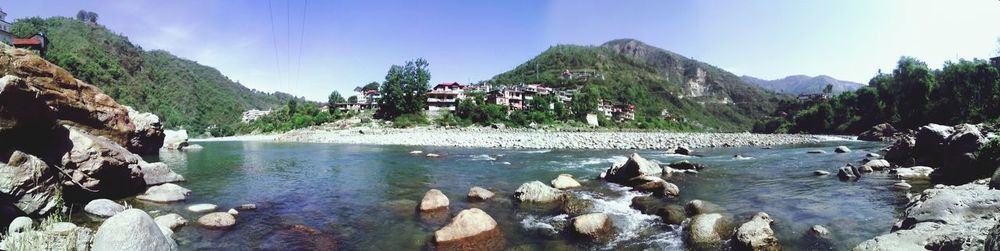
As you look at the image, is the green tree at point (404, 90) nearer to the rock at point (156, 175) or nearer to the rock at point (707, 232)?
the rock at point (156, 175)

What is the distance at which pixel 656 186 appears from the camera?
1889 centimetres

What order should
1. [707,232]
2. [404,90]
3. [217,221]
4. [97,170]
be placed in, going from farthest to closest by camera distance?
[404,90] → [97,170] → [217,221] → [707,232]

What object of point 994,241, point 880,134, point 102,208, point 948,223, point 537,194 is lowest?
point 880,134

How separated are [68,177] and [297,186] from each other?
8.41 m

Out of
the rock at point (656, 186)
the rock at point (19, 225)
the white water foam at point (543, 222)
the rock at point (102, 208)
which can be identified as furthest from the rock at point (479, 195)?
the rock at point (19, 225)

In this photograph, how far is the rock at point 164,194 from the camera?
17.3m

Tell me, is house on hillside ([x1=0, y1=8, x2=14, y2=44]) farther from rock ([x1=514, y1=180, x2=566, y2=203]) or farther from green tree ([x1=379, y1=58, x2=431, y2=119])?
rock ([x1=514, y1=180, x2=566, y2=203])

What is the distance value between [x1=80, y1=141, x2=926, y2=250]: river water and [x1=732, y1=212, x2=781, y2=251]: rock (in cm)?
75

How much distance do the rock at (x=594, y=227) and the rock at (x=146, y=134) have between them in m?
38.8

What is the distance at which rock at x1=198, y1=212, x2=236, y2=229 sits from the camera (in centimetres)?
1345

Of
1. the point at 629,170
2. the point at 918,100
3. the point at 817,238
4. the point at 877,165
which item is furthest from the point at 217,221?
the point at 918,100

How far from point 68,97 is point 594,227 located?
24.8 m

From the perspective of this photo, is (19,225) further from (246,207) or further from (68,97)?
(68,97)

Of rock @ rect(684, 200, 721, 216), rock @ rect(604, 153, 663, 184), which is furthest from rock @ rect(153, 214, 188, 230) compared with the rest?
rock @ rect(604, 153, 663, 184)
